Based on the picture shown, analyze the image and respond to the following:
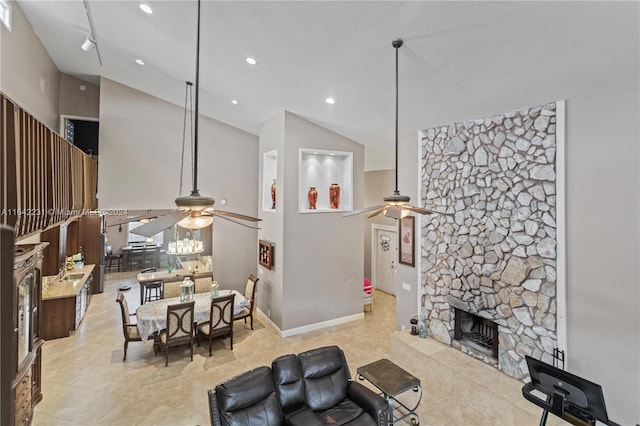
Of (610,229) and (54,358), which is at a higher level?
(610,229)

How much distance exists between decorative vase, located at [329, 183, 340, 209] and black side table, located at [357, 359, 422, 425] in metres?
3.51

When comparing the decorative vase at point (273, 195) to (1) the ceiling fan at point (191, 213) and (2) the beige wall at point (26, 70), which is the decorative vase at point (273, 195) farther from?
(2) the beige wall at point (26, 70)

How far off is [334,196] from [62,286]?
6.06 meters

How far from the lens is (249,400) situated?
3.31 m

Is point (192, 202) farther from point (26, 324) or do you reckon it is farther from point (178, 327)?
point (178, 327)

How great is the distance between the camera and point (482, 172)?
15.7 ft

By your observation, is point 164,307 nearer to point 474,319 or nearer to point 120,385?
point 120,385

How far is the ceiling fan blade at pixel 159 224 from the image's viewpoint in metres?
2.74

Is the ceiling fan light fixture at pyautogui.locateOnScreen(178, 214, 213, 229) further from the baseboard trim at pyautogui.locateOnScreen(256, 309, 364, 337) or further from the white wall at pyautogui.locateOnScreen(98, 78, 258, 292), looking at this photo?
the white wall at pyautogui.locateOnScreen(98, 78, 258, 292)

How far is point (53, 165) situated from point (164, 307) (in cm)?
297

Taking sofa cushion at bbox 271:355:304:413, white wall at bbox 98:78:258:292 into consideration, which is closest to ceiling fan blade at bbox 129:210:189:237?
sofa cushion at bbox 271:355:304:413

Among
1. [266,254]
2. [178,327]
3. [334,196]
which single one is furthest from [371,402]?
[334,196]

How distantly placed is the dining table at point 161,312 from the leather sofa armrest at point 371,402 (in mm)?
3125

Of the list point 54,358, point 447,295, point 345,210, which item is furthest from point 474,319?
point 54,358
